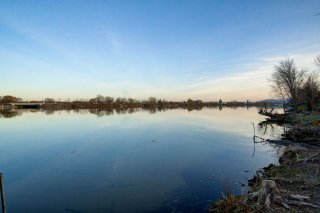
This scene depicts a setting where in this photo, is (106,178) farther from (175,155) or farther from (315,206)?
(315,206)

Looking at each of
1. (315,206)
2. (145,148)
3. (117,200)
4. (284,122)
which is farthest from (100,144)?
(284,122)

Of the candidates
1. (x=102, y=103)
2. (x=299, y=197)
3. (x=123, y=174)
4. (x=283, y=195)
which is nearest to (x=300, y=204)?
(x=299, y=197)

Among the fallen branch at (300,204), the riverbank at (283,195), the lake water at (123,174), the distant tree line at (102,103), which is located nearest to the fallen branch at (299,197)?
the riverbank at (283,195)

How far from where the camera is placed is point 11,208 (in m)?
9.50

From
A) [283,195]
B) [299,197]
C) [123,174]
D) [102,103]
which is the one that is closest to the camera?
[299,197]

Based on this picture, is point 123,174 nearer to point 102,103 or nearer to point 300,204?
point 300,204

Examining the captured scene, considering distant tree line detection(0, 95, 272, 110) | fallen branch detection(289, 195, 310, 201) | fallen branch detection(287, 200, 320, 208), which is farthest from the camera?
distant tree line detection(0, 95, 272, 110)

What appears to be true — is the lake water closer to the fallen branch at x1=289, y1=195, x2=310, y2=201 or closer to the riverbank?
the riverbank

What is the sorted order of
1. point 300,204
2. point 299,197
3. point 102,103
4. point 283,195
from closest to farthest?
point 300,204
point 299,197
point 283,195
point 102,103

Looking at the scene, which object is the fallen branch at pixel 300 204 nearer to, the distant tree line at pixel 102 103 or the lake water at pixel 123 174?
the lake water at pixel 123 174

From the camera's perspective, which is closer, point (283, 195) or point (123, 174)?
point (283, 195)

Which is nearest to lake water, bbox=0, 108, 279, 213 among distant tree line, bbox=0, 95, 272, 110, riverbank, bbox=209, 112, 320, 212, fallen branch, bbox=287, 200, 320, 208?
riverbank, bbox=209, 112, 320, 212

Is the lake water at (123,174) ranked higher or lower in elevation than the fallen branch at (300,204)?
lower

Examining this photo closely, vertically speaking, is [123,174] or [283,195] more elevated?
[283,195]
